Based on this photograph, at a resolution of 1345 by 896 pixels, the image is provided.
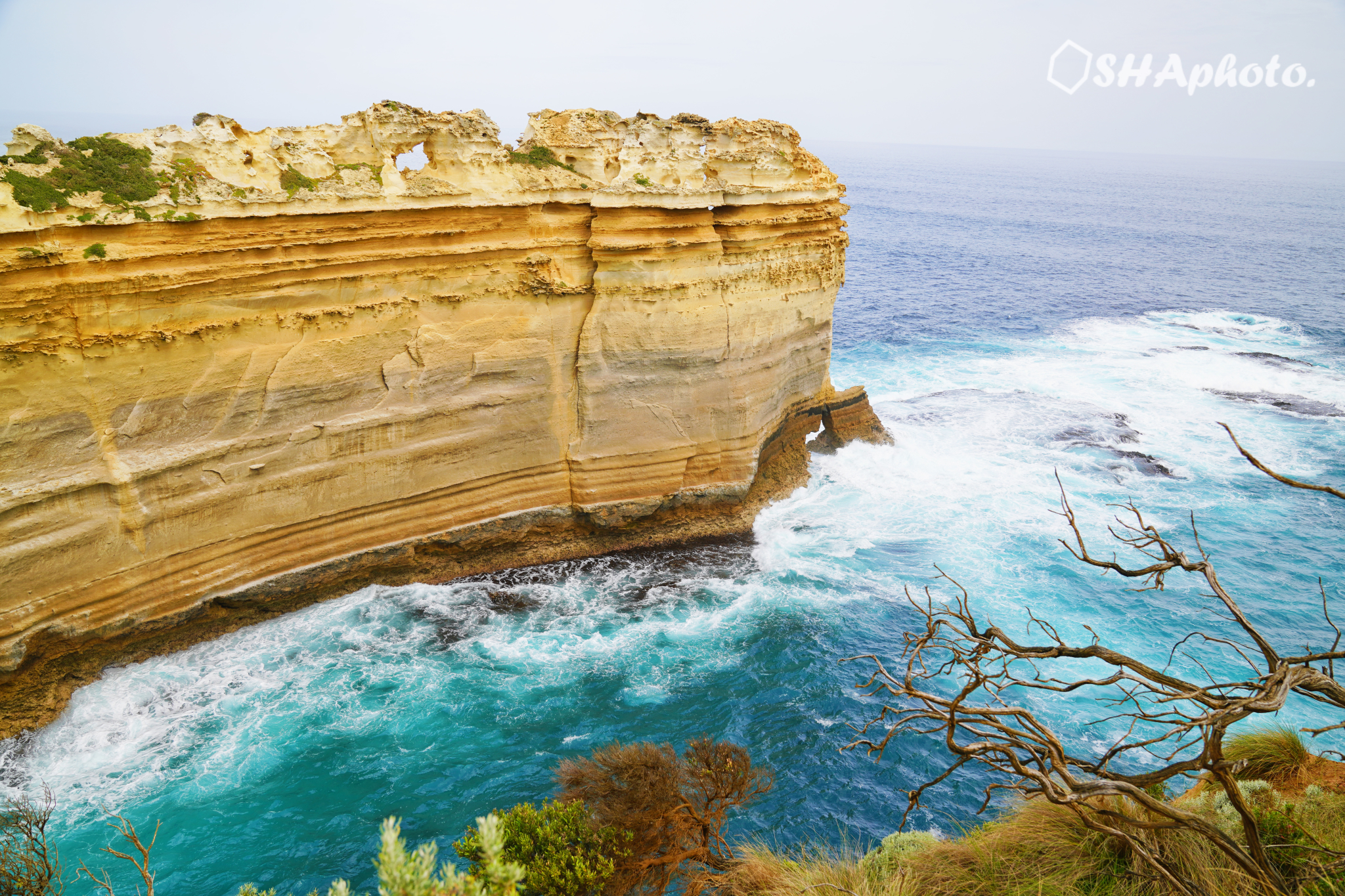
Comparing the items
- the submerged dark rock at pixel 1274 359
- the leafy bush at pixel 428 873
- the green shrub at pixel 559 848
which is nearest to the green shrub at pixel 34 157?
the green shrub at pixel 559 848

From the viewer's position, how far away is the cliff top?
41.9 ft

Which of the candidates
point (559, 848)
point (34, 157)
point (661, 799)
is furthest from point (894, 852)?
point (34, 157)

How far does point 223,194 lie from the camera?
Answer: 45.0ft

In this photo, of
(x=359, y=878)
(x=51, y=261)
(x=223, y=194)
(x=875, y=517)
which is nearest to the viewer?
(x=359, y=878)

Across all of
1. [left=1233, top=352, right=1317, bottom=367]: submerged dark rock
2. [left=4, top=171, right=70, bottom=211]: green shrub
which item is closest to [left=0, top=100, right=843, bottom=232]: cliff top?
[left=4, top=171, right=70, bottom=211]: green shrub

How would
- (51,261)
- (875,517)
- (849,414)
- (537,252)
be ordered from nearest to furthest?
(51,261) < (537,252) < (875,517) < (849,414)

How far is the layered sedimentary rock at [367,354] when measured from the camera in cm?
1307

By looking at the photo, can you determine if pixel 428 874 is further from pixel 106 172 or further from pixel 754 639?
pixel 106 172

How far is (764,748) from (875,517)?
9211 millimetres

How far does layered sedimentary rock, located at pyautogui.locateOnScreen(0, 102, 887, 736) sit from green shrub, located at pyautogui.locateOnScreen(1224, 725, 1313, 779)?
11.4 meters

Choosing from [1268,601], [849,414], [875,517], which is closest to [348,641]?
[875,517]

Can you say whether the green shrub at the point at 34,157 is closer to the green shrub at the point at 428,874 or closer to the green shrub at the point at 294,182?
the green shrub at the point at 294,182

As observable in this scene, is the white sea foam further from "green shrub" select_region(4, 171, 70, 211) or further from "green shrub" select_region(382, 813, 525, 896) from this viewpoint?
"green shrub" select_region(382, 813, 525, 896)

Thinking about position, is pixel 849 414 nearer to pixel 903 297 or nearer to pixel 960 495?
pixel 960 495
